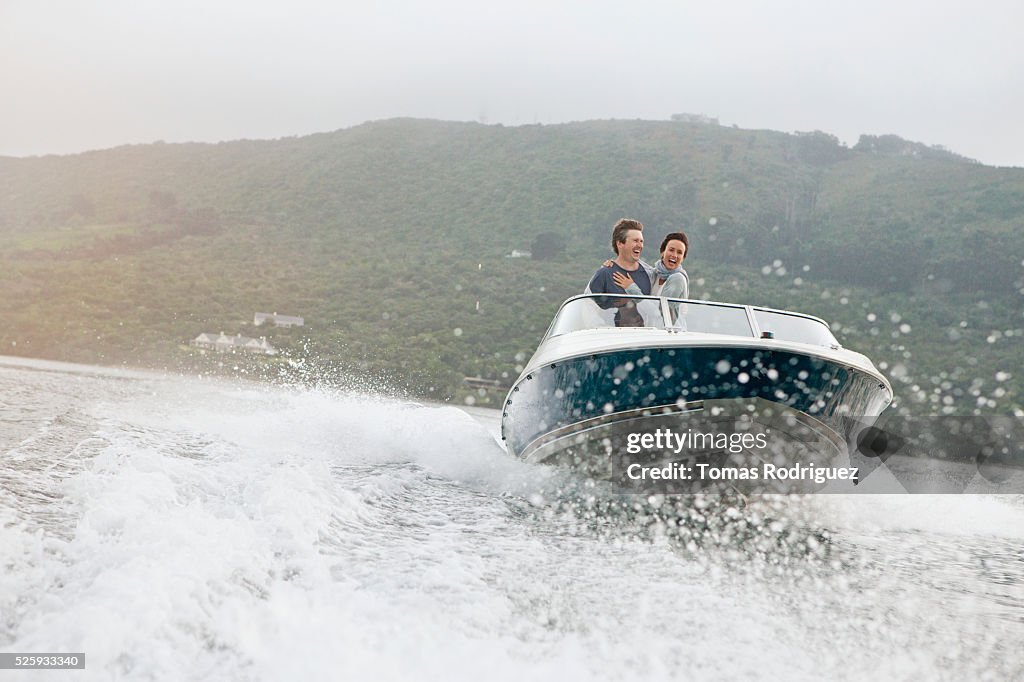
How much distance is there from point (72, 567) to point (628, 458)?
3989mm

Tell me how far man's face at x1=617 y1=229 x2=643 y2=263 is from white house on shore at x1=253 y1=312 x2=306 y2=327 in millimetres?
45008

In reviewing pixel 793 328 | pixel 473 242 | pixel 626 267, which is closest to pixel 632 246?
pixel 626 267

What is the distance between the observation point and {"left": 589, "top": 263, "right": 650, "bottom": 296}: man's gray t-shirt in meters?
6.81

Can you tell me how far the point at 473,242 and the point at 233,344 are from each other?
79.7 ft

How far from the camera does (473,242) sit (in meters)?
63.4

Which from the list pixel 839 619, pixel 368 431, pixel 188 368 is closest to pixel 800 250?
pixel 188 368

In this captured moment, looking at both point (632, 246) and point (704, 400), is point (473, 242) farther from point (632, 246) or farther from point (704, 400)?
point (704, 400)

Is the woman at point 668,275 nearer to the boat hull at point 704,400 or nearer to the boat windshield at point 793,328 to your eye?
the boat windshield at point 793,328

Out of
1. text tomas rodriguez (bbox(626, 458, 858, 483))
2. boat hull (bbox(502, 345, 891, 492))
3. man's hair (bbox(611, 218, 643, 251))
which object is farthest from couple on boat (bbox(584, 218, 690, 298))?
text tomas rodriguez (bbox(626, 458, 858, 483))

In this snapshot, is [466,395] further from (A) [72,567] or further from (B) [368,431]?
(A) [72,567]

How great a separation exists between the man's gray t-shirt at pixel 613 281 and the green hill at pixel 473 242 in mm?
27206

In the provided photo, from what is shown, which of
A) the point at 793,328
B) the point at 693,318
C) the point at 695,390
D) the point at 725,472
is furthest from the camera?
the point at 793,328

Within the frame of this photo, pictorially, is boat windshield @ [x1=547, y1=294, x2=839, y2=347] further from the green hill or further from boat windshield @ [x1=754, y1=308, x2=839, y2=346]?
the green hill

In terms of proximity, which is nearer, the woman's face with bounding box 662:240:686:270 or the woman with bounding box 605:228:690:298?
the woman with bounding box 605:228:690:298
